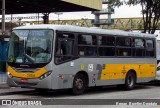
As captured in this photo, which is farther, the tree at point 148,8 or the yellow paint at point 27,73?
the tree at point 148,8

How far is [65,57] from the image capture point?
16.2 meters

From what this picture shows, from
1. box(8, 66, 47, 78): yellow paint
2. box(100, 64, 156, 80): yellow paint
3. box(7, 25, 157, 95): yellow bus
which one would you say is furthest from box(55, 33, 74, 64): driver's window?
box(100, 64, 156, 80): yellow paint

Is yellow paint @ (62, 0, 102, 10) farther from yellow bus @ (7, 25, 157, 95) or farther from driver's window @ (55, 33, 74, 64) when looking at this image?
driver's window @ (55, 33, 74, 64)

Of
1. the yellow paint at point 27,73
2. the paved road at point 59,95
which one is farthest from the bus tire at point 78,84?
the yellow paint at point 27,73

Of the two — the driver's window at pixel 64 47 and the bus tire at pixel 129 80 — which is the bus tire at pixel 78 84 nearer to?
the driver's window at pixel 64 47

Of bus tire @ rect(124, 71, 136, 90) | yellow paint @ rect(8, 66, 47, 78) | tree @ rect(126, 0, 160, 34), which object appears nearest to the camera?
yellow paint @ rect(8, 66, 47, 78)

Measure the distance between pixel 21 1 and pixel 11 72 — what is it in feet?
67.9

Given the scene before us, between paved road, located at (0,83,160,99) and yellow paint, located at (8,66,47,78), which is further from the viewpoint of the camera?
paved road, located at (0,83,160,99)

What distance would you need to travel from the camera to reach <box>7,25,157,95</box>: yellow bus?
51.6ft

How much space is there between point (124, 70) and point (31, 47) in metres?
5.52

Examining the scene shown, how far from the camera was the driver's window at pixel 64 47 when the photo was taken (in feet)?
52.2

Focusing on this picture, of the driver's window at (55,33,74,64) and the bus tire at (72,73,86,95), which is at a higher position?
the driver's window at (55,33,74,64)

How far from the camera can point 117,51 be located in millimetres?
19234

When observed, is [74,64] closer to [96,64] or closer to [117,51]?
[96,64]
